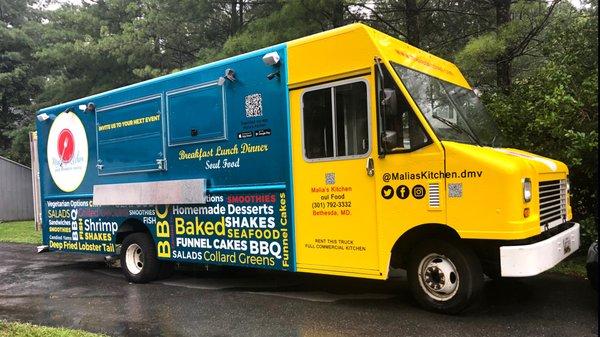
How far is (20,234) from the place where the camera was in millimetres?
16984

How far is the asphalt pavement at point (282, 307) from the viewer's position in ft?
17.0

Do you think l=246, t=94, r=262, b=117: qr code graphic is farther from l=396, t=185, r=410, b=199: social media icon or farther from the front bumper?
the front bumper

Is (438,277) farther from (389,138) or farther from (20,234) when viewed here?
(20,234)

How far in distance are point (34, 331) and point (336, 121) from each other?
147 inches

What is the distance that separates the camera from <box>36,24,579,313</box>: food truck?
16.7 ft

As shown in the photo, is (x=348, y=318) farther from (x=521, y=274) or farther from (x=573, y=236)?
(x=573, y=236)

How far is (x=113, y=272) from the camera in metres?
9.41

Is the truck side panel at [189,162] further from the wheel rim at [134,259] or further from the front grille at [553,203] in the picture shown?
the front grille at [553,203]

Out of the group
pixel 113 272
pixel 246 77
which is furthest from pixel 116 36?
pixel 246 77

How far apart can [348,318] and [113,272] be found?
17.7 feet

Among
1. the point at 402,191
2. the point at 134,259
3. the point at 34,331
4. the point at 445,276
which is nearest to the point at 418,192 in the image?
the point at 402,191

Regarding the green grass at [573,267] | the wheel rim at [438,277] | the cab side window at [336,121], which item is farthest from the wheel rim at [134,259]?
the green grass at [573,267]

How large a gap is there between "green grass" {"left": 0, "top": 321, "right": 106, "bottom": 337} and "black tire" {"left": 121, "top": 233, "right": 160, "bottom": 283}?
2.59 metres

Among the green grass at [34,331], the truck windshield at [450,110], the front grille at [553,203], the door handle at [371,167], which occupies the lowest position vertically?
Answer: the green grass at [34,331]
